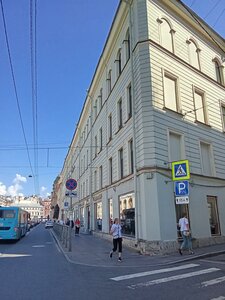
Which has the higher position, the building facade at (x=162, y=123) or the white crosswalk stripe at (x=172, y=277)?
the building facade at (x=162, y=123)

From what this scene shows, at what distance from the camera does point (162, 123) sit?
14.5 meters

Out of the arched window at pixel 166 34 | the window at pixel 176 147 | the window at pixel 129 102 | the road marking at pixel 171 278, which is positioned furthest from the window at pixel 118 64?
the road marking at pixel 171 278

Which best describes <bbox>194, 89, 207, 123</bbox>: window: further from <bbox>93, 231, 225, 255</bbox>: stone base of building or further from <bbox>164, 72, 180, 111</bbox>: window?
<bbox>93, 231, 225, 255</bbox>: stone base of building

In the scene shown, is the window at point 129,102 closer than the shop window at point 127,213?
No

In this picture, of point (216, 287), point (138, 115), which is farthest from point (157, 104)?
point (216, 287)

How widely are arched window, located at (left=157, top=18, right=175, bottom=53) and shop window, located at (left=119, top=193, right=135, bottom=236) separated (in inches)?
355

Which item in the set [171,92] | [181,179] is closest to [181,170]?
[181,179]

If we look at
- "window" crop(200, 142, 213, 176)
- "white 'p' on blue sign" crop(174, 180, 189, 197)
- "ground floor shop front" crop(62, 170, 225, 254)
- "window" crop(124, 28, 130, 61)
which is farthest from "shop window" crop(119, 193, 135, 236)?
"window" crop(124, 28, 130, 61)

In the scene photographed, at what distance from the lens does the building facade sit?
1355cm

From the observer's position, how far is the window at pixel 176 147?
14.8 m

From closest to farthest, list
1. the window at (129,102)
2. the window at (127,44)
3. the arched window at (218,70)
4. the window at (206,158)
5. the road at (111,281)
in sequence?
the road at (111,281)
the window at (206,158)
the window at (129,102)
the window at (127,44)
the arched window at (218,70)

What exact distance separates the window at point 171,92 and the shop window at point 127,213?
546 cm

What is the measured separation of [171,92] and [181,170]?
17.6ft

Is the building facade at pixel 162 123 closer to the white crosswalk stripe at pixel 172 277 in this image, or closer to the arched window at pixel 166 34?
the arched window at pixel 166 34
